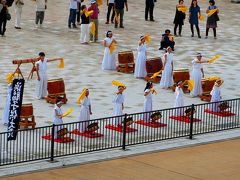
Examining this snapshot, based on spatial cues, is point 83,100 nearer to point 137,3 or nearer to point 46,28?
point 46,28

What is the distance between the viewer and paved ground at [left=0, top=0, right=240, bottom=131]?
31072 millimetres

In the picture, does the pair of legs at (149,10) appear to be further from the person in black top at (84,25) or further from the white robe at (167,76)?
the white robe at (167,76)

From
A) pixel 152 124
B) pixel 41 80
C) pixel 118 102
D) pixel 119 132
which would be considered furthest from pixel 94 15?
pixel 119 132

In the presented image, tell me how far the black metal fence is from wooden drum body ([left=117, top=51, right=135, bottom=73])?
6.92 meters

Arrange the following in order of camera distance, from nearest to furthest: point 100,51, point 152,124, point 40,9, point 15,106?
point 15,106 < point 152,124 < point 100,51 < point 40,9

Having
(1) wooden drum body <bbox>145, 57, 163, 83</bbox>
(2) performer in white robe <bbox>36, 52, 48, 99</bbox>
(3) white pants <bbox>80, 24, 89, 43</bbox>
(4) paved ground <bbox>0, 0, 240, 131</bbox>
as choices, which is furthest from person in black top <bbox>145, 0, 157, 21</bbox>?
(2) performer in white robe <bbox>36, 52, 48, 99</bbox>

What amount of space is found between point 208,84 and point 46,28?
14824 mm

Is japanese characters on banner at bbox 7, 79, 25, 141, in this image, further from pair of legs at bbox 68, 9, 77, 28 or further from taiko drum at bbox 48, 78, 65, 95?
pair of legs at bbox 68, 9, 77, 28

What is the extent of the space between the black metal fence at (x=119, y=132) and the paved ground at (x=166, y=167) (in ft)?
3.26

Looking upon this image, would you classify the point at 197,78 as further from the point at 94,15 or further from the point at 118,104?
the point at 94,15

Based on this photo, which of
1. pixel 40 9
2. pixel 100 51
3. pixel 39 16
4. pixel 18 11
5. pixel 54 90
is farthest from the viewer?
pixel 39 16

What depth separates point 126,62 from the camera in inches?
1417

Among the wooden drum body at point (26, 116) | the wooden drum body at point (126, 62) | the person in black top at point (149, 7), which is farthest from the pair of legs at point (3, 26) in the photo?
the wooden drum body at point (26, 116)

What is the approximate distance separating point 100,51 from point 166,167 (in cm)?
1680
